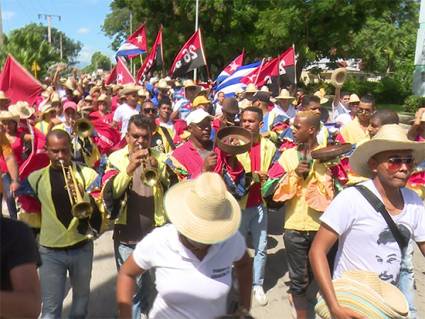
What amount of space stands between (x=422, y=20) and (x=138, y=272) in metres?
31.7

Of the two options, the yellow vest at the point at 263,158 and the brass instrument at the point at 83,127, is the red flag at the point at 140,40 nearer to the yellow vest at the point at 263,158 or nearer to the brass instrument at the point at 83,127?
the brass instrument at the point at 83,127

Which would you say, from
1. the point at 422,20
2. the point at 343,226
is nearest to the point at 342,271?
the point at 343,226

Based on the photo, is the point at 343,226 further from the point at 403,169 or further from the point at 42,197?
the point at 42,197

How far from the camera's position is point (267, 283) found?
532cm

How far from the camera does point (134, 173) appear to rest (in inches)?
153

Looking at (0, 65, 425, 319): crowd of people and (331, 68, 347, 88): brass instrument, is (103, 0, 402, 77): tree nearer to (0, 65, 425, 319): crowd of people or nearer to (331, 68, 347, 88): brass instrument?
(331, 68, 347, 88): brass instrument

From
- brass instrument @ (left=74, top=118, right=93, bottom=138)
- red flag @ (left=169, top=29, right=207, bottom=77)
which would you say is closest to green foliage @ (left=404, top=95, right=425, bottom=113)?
red flag @ (left=169, top=29, right=207, bottom=77)

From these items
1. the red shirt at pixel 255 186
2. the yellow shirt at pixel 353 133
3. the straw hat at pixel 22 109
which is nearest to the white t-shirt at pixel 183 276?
the red shirt at pixel 255 186

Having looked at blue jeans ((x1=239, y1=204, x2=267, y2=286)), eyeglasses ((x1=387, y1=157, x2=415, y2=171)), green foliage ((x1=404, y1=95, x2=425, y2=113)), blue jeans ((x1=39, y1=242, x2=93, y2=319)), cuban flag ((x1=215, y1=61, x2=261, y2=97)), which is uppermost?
eyeglasses ((x1=387, y1=157, x2=415, y2=171))

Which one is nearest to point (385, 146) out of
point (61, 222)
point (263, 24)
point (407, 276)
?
point (407, 276)

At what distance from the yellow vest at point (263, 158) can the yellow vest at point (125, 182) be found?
0.95 metres

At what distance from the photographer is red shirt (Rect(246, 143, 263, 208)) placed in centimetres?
474

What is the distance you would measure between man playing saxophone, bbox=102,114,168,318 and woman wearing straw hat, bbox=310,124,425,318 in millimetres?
1576

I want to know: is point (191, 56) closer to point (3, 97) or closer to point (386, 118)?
point (3, 97)
